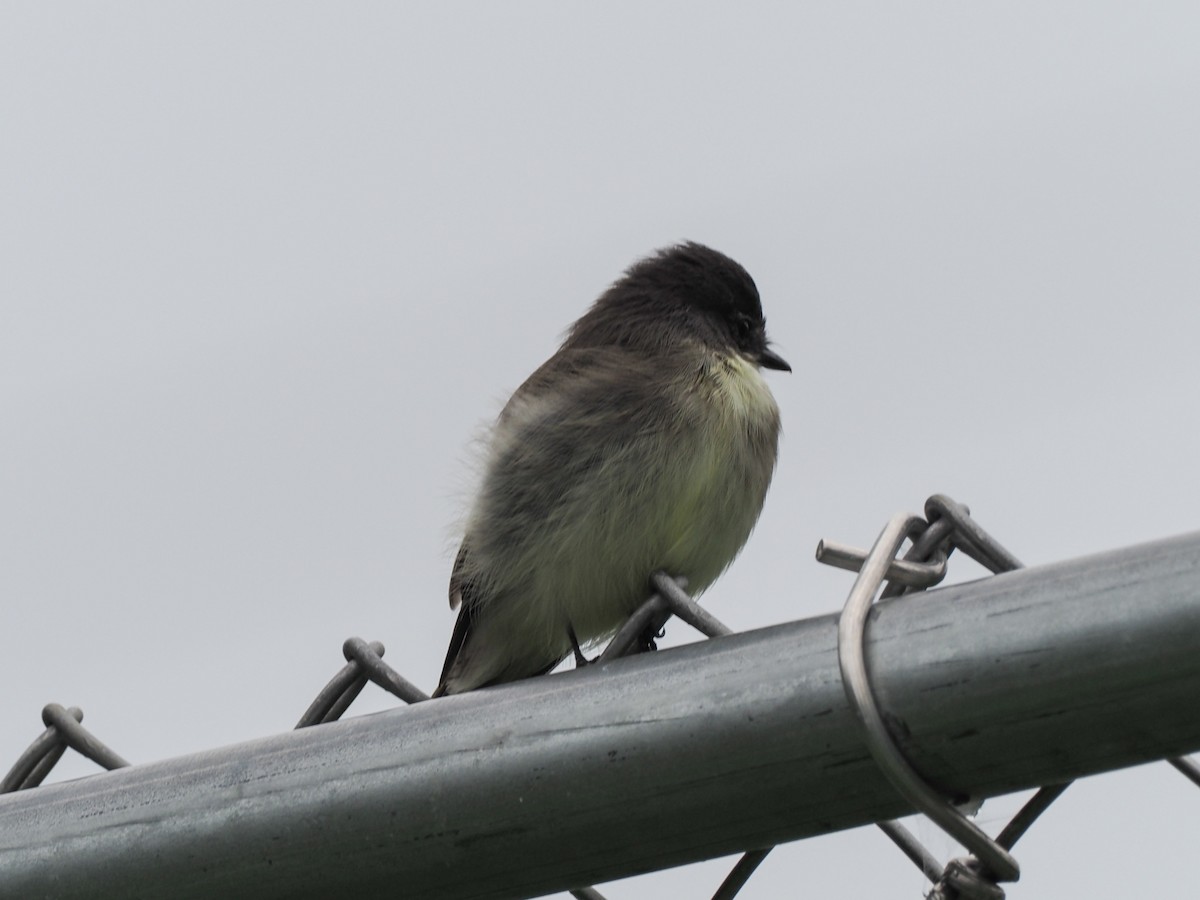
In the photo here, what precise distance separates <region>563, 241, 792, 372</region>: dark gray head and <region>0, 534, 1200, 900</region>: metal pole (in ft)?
7.25

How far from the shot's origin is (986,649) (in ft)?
4.49

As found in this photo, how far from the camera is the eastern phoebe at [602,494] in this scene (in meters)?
3.24

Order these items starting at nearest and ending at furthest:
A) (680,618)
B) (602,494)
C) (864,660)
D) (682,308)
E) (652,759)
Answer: (864,660) < (652,759) < (680,618) < (602,494) < (682,308)

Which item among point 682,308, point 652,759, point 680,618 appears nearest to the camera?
point 652,759

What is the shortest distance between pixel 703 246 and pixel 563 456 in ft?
4.66

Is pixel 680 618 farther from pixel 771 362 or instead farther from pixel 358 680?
pixel 771 362

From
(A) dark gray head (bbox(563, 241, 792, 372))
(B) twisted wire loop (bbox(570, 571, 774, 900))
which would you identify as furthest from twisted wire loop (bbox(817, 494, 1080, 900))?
(A) dark gray head (bbox(563, 241, 792, 372))

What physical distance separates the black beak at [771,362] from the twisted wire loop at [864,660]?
2.60 meters

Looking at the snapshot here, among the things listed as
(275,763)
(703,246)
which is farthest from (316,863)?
(703,246)

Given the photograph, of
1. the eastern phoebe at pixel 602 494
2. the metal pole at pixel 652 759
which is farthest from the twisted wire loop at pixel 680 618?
the eastern phoebe at pixel 602 494

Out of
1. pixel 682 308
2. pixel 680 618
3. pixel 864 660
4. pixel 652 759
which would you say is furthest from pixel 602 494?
pixel 864 660

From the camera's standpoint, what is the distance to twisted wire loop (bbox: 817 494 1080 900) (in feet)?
4.52

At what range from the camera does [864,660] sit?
1.41 metres

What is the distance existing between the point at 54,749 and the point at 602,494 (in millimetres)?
1257
